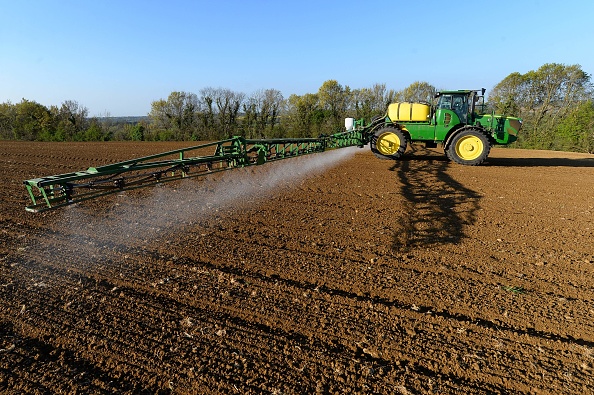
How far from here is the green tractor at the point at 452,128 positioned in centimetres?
1121

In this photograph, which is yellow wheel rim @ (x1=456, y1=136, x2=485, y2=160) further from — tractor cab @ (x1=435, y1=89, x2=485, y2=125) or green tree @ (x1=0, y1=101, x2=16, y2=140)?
Result: green tree @ (x1=0, y1=101, x2=16, y2=140)

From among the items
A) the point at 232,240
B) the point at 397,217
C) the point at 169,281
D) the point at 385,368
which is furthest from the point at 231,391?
the point at 397,217

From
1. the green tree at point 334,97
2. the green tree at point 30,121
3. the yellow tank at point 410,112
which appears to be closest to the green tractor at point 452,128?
the yellow tank at point 410,112

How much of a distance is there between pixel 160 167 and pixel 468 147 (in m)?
10.5

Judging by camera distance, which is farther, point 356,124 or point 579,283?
point 356,124

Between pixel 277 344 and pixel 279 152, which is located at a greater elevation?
pixel 279 152

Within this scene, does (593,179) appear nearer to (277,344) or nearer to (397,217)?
(397,217)

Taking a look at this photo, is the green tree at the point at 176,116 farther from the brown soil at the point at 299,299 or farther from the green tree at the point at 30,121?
the brown soil at the point at 299,299

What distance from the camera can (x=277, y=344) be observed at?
282 cm

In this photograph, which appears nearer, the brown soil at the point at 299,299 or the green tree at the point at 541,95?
the brown soil at the point at 299,299

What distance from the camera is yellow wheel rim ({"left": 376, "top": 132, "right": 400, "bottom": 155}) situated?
12.2 meters

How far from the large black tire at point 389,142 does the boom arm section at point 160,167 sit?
3.70 feet

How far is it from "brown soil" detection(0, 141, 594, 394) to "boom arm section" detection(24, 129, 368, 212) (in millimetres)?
850

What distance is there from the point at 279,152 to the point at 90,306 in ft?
19.4
